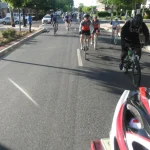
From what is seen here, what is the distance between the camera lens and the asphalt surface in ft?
12.5

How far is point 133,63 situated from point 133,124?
177 inches

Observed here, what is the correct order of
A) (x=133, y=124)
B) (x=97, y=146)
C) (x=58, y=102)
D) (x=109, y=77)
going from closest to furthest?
1. (x=133, y=124)
2. (x=97, y=146)
3. (x=58, y=102)
4. (x=109, y=77)

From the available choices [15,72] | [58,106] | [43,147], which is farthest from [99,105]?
[15,72]

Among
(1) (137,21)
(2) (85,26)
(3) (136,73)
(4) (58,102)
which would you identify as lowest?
(4) (58,102)

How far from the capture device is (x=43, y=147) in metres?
3.56

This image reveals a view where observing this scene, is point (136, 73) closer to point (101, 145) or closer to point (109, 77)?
point (109, 77)

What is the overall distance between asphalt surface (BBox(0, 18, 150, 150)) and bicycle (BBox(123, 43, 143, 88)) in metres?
0.23

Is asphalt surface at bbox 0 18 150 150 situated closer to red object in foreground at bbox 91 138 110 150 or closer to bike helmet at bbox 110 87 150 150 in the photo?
red object in foreground at bbox 91 138 110 150

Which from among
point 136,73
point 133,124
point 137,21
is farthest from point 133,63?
point 133,124

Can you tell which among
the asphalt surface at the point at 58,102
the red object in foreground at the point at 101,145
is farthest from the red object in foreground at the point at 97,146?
the asphalt surface at the point at 58,102

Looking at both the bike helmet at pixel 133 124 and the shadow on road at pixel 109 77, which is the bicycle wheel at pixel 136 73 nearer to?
the shadow on road at pixel 109 77

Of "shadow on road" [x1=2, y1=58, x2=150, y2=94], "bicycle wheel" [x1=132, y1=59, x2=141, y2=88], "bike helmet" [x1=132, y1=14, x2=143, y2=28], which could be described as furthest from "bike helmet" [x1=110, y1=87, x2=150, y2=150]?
"bike helmet" [x1=132, y1=14, x2=143, y2=28]

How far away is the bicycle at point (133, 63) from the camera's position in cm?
636

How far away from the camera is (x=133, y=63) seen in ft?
21.7
